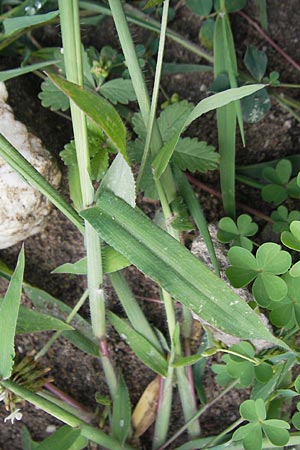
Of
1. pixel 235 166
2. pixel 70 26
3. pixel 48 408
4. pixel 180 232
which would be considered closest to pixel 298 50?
pixel 235 166

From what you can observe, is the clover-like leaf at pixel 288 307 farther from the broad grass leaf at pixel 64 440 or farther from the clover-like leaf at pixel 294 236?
the broad grass leaf at pixel 64 440

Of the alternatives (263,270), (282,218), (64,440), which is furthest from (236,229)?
(64,440)

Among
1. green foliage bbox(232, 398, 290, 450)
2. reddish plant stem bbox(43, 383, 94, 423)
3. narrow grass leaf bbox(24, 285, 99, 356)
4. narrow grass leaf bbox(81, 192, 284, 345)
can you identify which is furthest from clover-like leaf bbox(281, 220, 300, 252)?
reddish plant stem bbox(43, 383, 94, 423)

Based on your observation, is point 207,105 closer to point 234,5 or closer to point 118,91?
point 118,91

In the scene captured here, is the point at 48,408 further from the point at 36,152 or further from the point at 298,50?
the point at 298,50

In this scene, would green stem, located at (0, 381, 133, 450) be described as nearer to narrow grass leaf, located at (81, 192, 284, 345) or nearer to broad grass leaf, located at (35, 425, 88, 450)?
broad grass leaf, located at (35, 425, 88, 450)

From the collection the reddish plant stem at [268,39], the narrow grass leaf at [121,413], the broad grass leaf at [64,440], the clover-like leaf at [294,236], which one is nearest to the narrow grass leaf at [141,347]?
the narrow grass leaf at [121,413]
